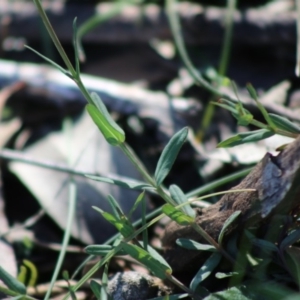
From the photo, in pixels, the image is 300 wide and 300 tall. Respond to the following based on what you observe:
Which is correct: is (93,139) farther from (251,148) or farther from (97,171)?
(251,148)

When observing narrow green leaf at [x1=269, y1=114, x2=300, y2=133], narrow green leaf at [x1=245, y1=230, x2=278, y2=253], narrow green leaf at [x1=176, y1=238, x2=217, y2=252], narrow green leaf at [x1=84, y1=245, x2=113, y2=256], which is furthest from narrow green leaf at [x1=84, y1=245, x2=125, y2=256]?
narrow green leaf at [x1=269, y1=114, x2=300, y2=133]

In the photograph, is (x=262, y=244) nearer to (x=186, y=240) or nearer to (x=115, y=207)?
(x=186, y=240)

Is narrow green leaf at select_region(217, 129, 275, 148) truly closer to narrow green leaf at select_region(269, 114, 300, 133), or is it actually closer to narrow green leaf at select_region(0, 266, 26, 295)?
narrow green leaf at select_region(269, 114, 300, 133)

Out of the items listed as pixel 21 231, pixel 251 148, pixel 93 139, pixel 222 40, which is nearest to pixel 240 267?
pixel 251 148

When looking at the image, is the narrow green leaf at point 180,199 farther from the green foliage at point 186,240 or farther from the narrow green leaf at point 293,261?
the narrow green leaf at point 293,261

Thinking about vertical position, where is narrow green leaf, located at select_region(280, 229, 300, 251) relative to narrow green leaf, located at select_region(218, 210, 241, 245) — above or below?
below
